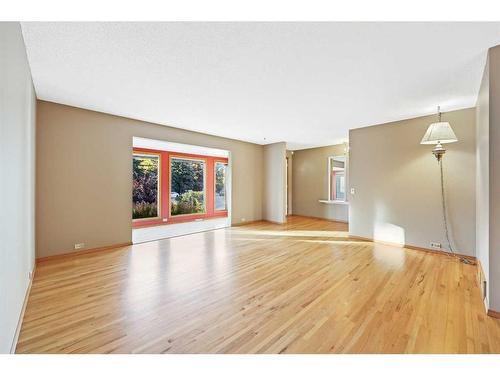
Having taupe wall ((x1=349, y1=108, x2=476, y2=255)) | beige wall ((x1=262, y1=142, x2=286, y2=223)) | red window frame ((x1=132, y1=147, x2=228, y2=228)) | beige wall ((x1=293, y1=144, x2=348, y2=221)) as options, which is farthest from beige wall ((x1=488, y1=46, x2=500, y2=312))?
red window frame ((x1=132, y1=147, x2=228, y2=228))

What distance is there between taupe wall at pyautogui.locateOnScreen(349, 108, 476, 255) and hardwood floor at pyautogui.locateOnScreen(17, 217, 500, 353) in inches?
20.8

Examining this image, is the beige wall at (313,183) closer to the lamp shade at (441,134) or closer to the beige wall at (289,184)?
the beige wall at (289,184)

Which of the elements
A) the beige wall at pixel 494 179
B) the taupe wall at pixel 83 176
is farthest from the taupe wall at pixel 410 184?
the taupe wall at pixel 83 176

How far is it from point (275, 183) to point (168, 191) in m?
3.63

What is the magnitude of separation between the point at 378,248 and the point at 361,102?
109 inches

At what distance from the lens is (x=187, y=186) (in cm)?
823

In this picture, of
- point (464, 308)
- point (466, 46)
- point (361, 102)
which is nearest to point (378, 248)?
point (464, 308)

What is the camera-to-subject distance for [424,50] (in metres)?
2.21

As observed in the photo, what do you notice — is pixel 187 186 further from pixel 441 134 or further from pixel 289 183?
pixel 441 134

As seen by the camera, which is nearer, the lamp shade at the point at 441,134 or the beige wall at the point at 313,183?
the lamp shade at the point at 441,134

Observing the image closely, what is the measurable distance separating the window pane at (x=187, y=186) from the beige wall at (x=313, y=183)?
3610 mm

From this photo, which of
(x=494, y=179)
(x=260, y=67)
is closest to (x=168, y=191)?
(x=260, y=67)

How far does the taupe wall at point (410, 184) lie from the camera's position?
379 cm

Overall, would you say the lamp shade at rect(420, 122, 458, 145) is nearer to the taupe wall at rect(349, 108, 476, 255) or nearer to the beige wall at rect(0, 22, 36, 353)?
the taupe wall at rect(349, 108, 476, 255)
